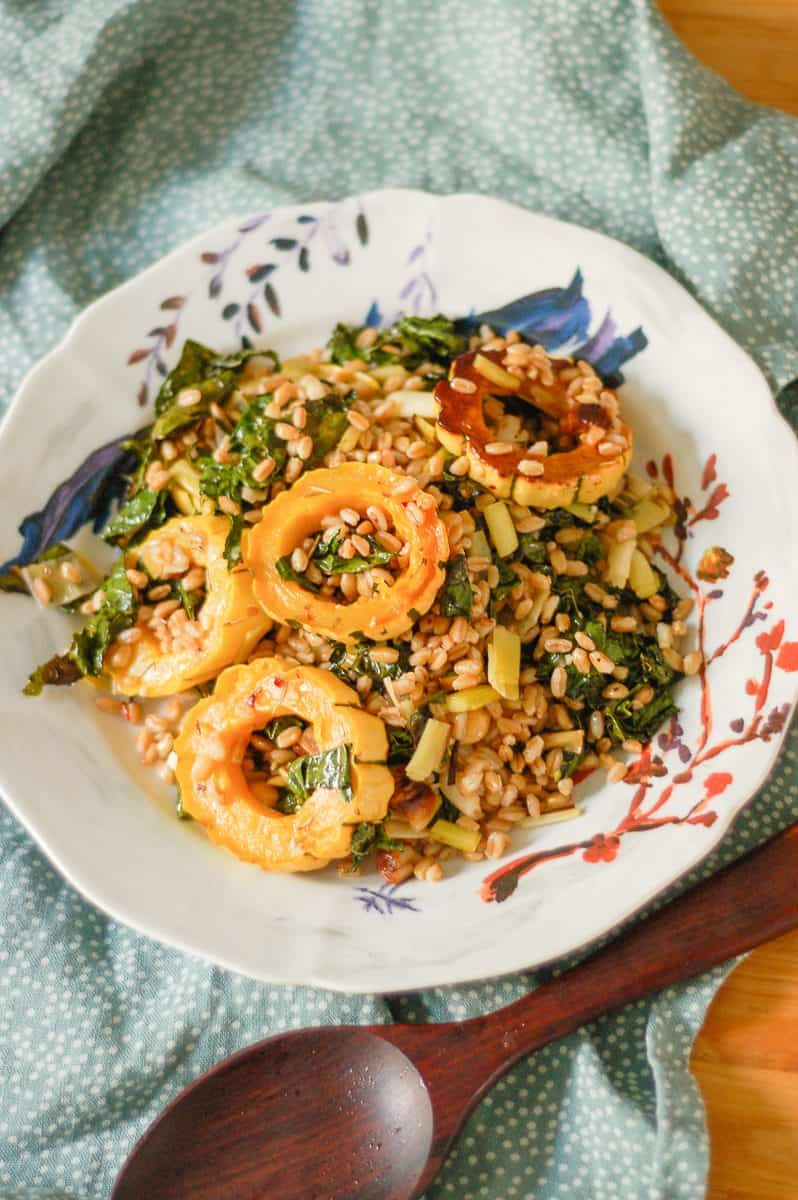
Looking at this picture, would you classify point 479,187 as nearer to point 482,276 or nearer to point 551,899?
point 482,276

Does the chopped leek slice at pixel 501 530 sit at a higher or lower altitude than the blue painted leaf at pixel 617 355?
lower

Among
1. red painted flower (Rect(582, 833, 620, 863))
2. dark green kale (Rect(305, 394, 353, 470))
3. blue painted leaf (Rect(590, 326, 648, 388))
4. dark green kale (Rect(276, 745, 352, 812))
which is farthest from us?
blue painted leaf (Rect(590, 326, 648, 388))

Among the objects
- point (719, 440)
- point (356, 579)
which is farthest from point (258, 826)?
point (719, 440)

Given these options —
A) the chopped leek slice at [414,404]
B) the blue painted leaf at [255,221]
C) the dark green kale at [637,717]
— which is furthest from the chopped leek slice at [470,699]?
the blue painted leaf at [255,221]

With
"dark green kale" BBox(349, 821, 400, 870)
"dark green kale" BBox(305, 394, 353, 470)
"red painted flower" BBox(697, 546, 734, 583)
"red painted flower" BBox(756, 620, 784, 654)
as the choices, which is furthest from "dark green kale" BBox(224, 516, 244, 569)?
"red painted flower" BBox(756, 620, 784, 654)

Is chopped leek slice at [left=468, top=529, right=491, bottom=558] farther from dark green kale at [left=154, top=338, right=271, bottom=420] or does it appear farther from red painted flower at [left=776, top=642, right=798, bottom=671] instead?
dark green kale at [left=154, top=338, right=271, bottom=420]

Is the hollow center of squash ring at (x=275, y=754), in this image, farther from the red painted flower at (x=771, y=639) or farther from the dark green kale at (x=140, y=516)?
Answer: the red painted flower at (x=771, y=639)
